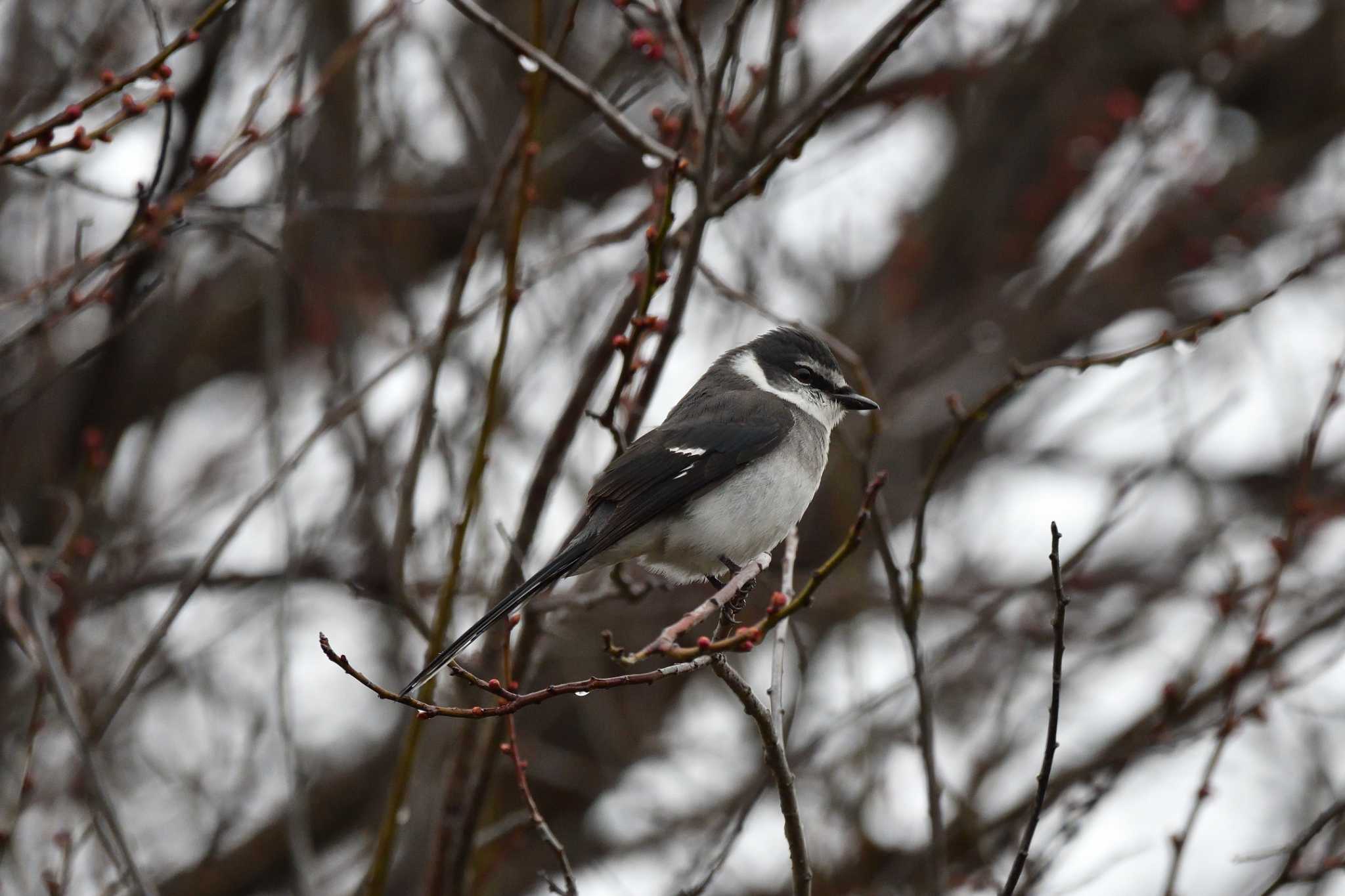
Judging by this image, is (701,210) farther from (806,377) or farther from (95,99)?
(95,99)

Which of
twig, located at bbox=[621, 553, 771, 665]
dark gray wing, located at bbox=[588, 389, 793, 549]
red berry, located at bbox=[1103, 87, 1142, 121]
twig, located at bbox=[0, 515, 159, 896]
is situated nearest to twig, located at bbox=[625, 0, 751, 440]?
dark gray wing, located at bbox=[588, 389, 793, 549]

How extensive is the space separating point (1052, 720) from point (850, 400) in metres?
2.30

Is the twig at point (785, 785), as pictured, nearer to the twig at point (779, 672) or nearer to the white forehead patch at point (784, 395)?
the twig at point (779, 672)

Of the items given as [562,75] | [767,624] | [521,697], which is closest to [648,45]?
[562,75]

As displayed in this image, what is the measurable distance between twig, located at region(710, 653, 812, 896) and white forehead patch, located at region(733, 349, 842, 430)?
2229 mm

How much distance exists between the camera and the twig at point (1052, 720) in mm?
3148

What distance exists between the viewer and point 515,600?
384 cm

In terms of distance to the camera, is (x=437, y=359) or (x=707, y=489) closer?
(x=437, y=359)

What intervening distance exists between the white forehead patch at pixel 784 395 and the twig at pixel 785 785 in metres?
2.23

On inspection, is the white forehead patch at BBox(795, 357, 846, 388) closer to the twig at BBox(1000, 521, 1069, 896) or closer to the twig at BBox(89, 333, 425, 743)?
the twig at BBox(89, 333, 425, 743)

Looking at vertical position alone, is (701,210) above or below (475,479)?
above

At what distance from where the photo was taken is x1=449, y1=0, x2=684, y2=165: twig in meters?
4.03

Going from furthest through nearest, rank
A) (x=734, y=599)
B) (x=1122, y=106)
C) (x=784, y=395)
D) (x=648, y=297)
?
1. (x=1122, y=106)
2. (x=784, y=395)
3. (x=734, y=599)
4. (x=648, y=297)

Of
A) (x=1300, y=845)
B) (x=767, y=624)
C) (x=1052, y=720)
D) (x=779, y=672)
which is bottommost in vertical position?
(x=1300, y=845)
